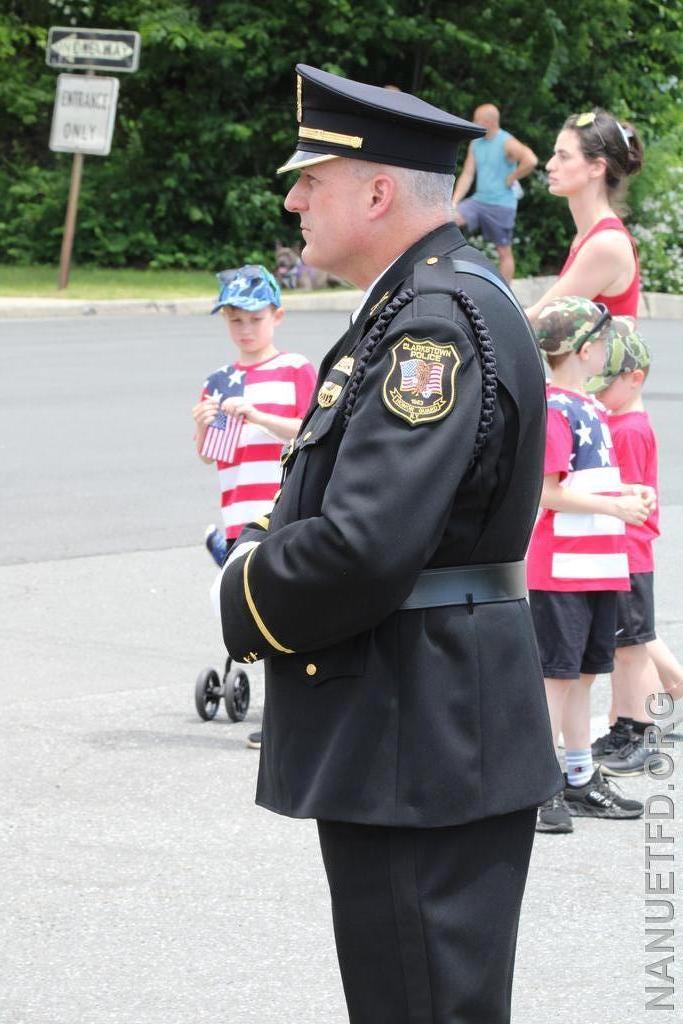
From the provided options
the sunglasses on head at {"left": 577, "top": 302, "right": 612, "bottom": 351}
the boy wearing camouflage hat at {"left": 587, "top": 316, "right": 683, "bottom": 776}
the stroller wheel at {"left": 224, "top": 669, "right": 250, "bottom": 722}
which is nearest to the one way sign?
the stroller wheel at {"left": 224, "top": 669, "right": 250, "bottom": 722}

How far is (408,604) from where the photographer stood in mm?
2479

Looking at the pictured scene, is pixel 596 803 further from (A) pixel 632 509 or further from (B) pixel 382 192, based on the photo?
(B) pixel 382 192

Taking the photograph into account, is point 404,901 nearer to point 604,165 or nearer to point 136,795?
point 136,795

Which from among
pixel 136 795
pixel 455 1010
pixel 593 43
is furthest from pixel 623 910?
pixel 593 43

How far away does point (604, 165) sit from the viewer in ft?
18.1

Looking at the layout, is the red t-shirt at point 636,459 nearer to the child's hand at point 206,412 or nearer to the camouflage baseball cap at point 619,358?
the camouflage baseball cap at point 619,358

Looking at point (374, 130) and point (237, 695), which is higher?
point (374, 130)

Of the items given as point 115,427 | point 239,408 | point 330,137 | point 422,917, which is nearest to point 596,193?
point 239,408

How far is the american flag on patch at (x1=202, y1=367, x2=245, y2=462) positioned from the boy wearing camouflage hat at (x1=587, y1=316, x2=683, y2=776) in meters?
1.18

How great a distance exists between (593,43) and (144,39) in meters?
6.67

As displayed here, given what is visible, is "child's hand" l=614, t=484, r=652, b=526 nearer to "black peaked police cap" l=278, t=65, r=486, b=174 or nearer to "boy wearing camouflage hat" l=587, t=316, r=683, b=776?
"boy wearing camouflage hat" l=587, t=316, r=683, b=776

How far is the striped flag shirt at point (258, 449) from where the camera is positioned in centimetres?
564

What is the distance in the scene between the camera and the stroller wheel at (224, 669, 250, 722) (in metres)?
5.86

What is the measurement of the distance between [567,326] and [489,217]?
15.8 metres
